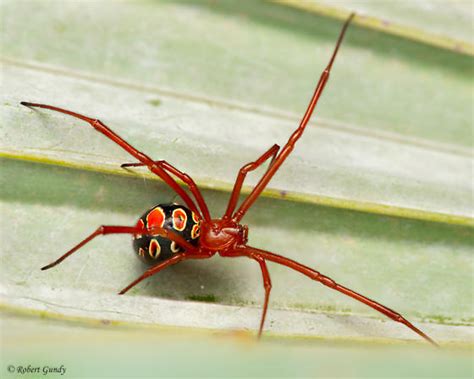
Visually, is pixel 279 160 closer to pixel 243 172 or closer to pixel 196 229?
pixel 243 172

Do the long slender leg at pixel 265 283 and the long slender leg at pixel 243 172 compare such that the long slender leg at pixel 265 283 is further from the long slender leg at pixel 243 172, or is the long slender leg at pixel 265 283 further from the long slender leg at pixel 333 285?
the long slender leg at pixel 243 172

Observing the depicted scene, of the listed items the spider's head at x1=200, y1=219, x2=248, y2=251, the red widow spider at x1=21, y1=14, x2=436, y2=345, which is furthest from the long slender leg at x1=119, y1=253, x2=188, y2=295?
the spider's head at x1=200, y1=219, x2=248, y2=251

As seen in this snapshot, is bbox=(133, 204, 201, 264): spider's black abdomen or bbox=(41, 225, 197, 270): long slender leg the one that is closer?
bbox=(41, 225, 197, 270): long slender leg

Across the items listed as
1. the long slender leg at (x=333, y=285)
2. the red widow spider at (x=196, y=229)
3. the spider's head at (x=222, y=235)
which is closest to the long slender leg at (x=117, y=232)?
the red widow spider at (x=196, y=229)

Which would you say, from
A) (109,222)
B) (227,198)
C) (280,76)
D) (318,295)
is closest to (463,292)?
(318,295)

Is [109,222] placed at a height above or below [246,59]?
below

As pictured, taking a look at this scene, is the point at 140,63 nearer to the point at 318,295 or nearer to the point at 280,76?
the point at 280,76

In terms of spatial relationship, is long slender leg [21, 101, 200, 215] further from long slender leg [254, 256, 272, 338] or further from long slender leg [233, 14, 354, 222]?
long slender leg [254, 256, 272, 338]

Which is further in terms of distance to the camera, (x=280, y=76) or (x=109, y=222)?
(x=280, y=76)
